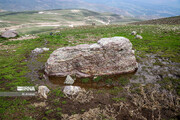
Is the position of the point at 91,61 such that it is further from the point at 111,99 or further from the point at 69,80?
the point at 111,99

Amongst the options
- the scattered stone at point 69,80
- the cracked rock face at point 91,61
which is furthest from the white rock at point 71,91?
the cracked rock face at point 91,61

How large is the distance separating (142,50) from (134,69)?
10.5 meters

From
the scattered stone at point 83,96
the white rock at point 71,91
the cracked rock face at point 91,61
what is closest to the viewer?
the scattered stone at point 83,96

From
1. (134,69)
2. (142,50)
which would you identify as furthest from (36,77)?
(142,50)

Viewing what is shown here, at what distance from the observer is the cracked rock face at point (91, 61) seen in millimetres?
16781

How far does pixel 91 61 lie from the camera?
16.9 metres

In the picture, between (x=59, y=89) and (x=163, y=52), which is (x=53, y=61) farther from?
(x=163, y=52)

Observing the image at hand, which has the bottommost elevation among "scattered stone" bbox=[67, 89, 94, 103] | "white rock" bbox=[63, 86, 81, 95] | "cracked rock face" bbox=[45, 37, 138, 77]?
"scattered stone" bbox=[67, 89, 94, 103]

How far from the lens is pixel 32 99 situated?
12.5 m

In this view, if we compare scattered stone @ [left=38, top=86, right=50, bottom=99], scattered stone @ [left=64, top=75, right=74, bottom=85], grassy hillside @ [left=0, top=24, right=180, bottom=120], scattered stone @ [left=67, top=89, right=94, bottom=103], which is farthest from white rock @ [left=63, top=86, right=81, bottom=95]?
scattered stone @ [left=38, top=86, right=50, bottom=99]

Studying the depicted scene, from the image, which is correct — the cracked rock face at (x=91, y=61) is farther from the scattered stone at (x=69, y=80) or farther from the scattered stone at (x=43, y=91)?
the scattered stone at (x=43, y=91)

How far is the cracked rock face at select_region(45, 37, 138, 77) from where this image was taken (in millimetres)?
16781

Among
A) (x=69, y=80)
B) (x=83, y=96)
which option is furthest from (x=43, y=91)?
(x=83, y=96)

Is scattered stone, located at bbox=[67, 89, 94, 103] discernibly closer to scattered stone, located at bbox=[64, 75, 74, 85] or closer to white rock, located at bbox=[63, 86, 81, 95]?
white rock, located at bbox=[63, 86, 81, 95]
